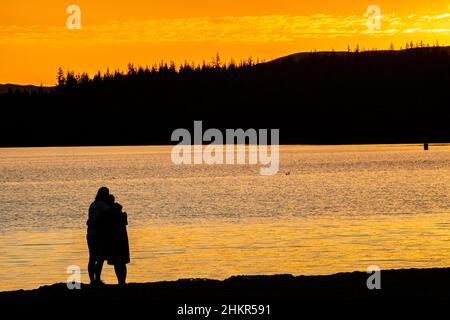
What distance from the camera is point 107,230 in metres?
20.0

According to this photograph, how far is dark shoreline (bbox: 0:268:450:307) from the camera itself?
1766 centimetres

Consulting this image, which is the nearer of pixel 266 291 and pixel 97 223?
pixel 266 291

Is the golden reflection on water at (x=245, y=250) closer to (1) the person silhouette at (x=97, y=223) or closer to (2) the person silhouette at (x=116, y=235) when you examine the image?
(1) the person silhouette at (x=97, y=223)

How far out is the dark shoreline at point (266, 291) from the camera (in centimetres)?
1766

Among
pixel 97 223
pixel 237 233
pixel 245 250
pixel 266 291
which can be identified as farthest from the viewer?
pixel 237 233

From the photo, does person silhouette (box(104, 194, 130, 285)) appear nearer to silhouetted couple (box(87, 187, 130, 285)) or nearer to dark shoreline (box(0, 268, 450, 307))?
silhouetted couple (box(87, 187, 130, 285))

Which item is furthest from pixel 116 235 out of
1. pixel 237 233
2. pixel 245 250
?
pixel 237 233

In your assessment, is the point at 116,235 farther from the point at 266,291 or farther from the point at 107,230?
the point at 266,291

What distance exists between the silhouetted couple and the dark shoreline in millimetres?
639

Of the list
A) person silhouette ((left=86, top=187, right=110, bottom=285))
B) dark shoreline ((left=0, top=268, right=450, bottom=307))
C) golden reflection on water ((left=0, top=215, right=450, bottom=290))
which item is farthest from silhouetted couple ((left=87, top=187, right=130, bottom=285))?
golden reflection on water ((left=0, top=215, right=450, bottom=290))

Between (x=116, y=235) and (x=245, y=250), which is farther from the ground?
(x=116, y=235)

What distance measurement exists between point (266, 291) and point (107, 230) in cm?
346
